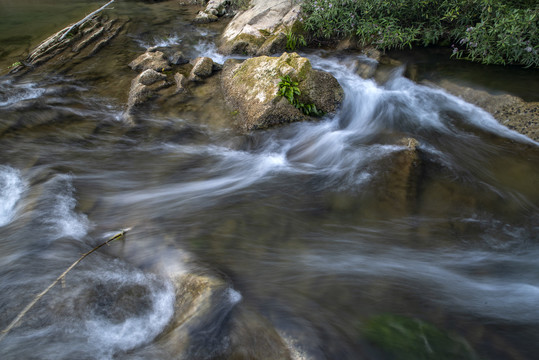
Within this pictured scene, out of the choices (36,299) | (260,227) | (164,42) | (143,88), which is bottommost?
(36,299)

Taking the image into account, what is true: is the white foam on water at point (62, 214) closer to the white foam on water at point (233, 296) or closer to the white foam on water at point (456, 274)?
the white foam on water at point (233, 296)

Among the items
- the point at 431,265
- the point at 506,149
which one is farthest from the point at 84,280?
the point at 506,149

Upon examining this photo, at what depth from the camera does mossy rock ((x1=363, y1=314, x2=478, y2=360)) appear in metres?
2.61

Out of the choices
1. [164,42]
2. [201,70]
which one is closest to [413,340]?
[201,70]

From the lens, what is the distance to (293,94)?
6.35 metres

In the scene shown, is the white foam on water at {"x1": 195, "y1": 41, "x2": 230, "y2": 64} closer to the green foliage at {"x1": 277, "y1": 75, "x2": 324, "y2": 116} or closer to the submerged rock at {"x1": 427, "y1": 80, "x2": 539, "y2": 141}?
the green foliage at {"x1": 277, "y1": 75, "x2": 324, "y2": 116}

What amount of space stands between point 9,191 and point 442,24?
9877 mm

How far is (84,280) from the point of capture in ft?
10.8

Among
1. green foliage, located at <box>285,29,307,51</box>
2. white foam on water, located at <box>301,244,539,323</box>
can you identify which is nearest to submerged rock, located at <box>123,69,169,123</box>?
green foliage, located at <box>285,29,307,51</box>

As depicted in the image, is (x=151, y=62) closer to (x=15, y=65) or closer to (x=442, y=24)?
(x=15, y=65)

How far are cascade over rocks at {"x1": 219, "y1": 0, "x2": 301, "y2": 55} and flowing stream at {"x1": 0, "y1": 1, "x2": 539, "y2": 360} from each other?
254 centimetres

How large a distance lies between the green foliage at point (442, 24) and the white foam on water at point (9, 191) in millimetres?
7725

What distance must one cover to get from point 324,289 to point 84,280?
7.57 feet

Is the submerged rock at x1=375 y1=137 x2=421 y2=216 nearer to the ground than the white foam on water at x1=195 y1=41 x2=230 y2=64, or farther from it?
nearer to the ground
